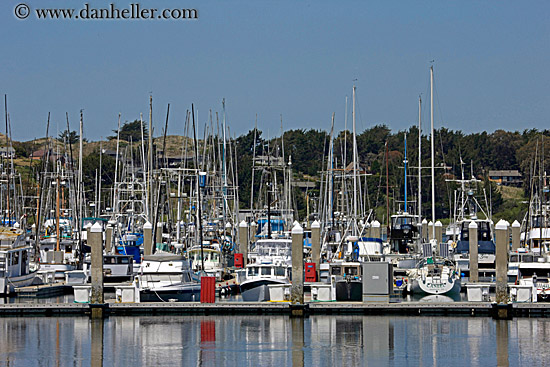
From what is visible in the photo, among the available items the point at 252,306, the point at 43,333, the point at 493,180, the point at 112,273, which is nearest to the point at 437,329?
the point at 252,306

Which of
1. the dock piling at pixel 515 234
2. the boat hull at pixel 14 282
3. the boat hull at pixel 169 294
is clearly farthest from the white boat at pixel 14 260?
the dock piling at pixel 515 234

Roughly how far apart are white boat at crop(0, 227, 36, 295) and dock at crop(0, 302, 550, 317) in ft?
29.0

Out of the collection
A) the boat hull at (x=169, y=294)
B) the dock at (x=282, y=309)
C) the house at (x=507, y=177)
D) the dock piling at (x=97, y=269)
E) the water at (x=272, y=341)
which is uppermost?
the house at (x=507, y=177)

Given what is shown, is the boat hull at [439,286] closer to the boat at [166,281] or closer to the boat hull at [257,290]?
the boat hull at [257,290]

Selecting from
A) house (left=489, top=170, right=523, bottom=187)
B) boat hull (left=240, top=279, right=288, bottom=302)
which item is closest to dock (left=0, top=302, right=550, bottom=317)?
boat hull (left=240, top=279, right=288, bottom=302)

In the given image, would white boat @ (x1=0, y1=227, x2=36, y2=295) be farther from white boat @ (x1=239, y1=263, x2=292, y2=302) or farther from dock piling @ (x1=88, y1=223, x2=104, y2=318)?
white boat @ (x1=239, y1=263, x2=292, y2=302)

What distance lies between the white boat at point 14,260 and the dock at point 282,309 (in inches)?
347

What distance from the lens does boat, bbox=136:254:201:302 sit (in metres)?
45.1

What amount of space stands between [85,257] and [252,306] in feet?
84.0

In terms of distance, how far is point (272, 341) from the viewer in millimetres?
35688

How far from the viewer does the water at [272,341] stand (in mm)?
32125

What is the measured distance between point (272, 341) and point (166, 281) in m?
11.1

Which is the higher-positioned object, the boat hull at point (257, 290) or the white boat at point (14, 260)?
the white boat at point (14, 260)

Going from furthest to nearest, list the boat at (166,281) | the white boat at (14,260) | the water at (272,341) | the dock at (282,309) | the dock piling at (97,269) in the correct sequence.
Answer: the white boat at (14,260), the boat at (166,281), the dock piling at (97,269), the dock at (282,309), the water at (272,341)
